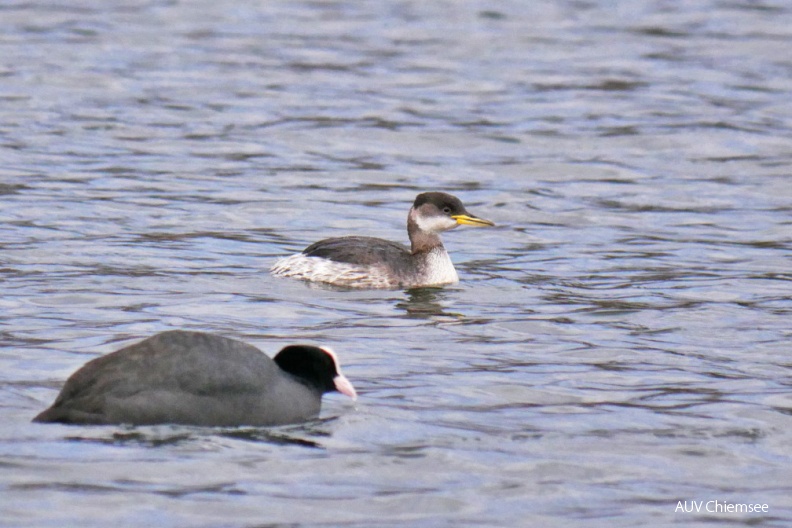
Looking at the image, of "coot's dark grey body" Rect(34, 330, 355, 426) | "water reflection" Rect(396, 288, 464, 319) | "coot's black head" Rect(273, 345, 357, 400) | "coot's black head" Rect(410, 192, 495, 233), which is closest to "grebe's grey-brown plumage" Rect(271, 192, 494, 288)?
"coot's black head" Rect(410, 192, 495, 233)

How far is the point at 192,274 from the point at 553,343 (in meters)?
4.51

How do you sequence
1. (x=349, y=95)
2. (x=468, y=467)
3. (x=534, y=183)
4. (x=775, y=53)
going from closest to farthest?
(x=468, y=467) → (x=534, y=183) → (x=349, y=95) → (x=775, y=53)

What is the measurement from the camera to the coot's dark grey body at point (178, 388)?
1088 cm

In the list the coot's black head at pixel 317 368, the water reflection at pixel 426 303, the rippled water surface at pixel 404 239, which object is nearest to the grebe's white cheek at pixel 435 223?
the rippled water surface at pixel 404 239

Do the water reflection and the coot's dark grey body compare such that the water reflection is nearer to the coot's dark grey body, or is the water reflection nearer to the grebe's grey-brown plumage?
the grebe's grey-brown plumage

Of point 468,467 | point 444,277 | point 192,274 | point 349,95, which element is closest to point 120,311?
point 192,274

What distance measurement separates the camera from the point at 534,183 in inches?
953

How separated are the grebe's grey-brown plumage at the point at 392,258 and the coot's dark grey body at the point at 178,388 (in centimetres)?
590

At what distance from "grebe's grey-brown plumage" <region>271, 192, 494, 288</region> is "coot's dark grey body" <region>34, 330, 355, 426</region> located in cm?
590

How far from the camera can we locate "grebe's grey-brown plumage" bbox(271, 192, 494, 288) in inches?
679

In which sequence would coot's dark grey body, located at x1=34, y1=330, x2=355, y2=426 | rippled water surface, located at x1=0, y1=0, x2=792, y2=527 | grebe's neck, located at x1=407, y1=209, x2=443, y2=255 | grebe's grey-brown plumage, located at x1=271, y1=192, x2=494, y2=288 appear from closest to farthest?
rippled water surface, located at x1=0, y1=0, x2=792, y2=527 < coot's dark grey body, located at x1=34, y1=330, x2=355, y2=426 < grebe's grey-brown plumage, located at x1=271, y1=192, x2=494, y2=288 < grebe's neck, located at x1=407, y1=209, x2=443, y2=255

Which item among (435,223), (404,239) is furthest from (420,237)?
(404,239)

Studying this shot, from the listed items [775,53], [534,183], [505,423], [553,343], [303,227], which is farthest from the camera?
[775,53]

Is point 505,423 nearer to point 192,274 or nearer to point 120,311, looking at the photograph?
point 120,311
